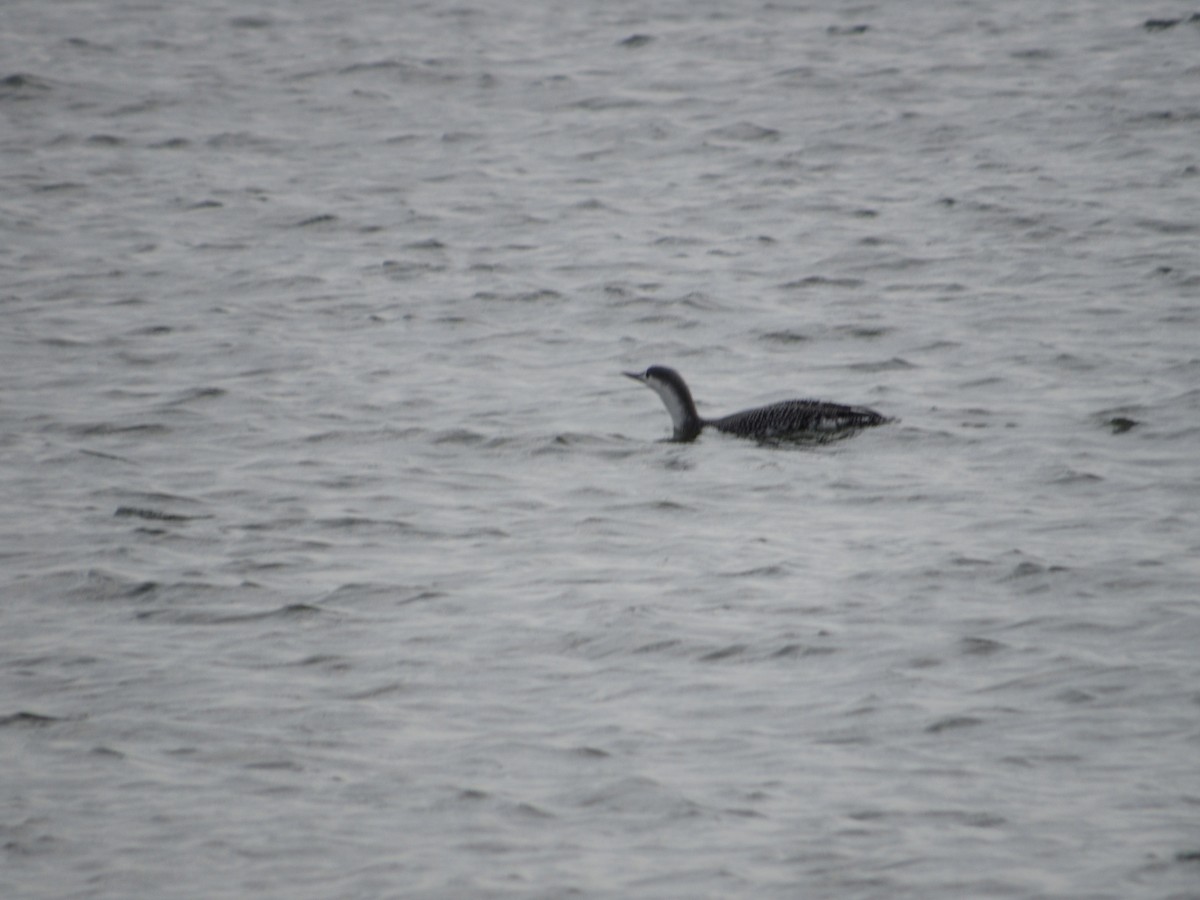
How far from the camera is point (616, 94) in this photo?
2325cm

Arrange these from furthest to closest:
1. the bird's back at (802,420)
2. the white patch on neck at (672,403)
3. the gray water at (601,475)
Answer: the white patch on neck at (672,403) → the bird's back at (802,420) → the gray water at (601,475)

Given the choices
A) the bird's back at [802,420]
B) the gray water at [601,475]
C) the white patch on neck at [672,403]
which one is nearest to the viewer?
the gray water at [601,475]

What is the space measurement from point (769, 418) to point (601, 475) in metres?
1.17

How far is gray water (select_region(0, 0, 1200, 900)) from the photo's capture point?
298 inches

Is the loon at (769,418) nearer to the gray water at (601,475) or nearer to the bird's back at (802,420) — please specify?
the bird's back at (802,420)

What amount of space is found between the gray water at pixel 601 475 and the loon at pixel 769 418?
13 centimetres

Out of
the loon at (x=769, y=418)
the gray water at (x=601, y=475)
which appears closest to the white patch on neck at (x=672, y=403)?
the loon at (x=769, y=418)

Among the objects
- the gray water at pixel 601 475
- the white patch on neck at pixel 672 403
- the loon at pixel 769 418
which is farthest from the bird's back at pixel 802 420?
the white patch on neck at pixel 672 403

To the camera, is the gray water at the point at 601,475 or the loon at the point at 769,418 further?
the loon at the point at 769,418

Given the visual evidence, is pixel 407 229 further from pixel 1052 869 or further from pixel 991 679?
pixel 1052 869

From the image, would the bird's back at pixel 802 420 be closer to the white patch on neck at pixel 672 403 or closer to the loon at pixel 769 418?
the loon at pixel 769 418

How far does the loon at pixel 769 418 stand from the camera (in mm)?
12531

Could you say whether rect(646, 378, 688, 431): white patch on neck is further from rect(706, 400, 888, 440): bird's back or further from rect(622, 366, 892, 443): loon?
rect(706, 400, 888, 440): bird's back

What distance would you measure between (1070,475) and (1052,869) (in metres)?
5.15
